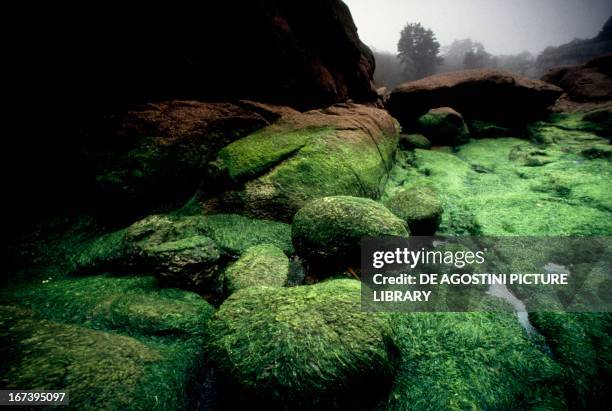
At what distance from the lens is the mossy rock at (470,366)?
246cm

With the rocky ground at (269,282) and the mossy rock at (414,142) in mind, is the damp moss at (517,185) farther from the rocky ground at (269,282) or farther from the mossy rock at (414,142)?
the mossy rock at (414,142)

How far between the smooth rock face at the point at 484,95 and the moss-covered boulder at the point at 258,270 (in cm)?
1268

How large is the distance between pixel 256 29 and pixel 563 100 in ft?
56.5

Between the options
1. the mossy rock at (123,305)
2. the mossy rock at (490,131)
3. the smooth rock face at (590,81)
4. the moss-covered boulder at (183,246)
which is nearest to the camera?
the mossy rock at (123,305)

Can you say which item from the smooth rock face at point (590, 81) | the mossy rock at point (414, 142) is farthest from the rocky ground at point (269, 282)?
the smooth rock face at point (590, 81)

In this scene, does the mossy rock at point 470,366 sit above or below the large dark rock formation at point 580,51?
below

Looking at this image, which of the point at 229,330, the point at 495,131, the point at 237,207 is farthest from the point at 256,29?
the point at 495,131

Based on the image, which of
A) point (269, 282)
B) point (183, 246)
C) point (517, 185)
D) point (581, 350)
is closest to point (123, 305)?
point (183, 246)

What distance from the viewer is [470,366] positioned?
2.73 meters

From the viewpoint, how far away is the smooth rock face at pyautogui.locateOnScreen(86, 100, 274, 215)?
5.33 m

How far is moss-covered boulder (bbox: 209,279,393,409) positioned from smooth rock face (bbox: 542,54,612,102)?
19.3 metres

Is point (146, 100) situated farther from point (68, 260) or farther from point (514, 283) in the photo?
point (514, 283)

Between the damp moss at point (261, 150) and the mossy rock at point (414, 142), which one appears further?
the mossy rock at point (414, 142)

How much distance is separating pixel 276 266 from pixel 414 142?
32.3 feet
